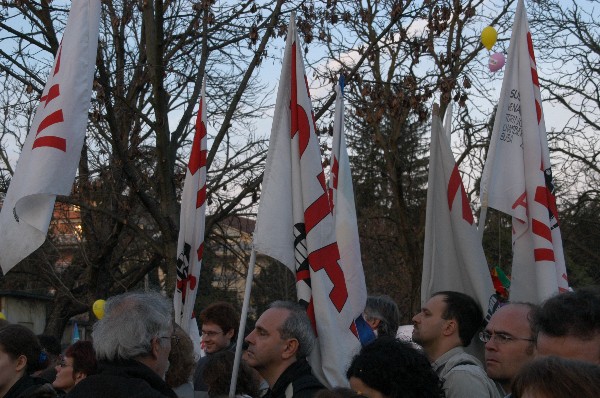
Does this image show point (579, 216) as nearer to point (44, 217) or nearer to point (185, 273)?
point (185, 273)

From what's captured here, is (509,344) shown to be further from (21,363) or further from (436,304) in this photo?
(21,363)

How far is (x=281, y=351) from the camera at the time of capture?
4.70m

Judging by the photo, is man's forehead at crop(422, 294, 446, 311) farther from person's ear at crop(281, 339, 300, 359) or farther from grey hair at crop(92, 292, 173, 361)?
grey hair at crop(92, 292, 173, 361)

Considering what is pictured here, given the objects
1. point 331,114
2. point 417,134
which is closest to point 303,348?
point 331,114

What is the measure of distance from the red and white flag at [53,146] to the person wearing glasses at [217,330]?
1.72 meters

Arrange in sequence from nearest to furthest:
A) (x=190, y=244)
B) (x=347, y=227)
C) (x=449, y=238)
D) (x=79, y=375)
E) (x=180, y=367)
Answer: (x=180, y=367)
(x=79, y=375)
(x=449, y=238)
(x=347, y=227)
(x=190, y=244)

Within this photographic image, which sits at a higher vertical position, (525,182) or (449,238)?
(525,182)

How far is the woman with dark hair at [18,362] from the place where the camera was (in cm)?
516

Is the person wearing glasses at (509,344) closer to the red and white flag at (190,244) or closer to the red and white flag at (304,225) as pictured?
the red and white flag at (304,225)

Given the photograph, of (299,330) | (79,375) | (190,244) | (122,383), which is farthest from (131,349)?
(190,244)

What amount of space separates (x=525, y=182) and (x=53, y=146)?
2.97 metres

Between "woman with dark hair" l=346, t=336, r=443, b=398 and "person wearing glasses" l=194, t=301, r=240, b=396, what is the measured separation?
2891mm

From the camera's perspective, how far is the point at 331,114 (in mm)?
11023

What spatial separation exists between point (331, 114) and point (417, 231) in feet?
30.5
